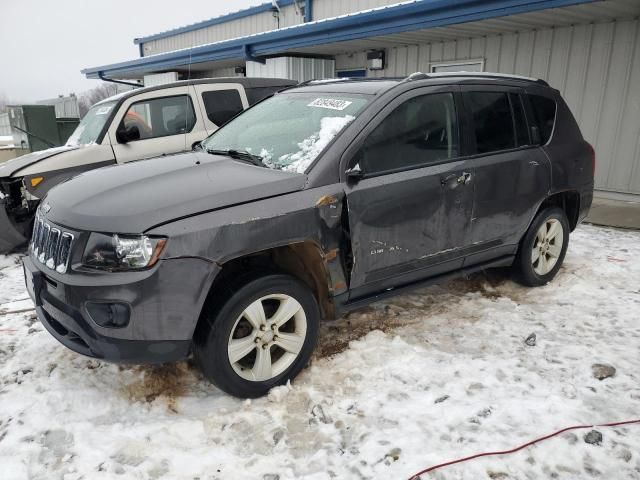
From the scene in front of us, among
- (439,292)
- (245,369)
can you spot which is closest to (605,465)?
(245,369)

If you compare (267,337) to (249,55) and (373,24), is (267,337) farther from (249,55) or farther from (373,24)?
(249,55)

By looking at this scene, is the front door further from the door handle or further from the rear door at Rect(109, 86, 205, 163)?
the rear door at Rect(109, 86, 205, 163)

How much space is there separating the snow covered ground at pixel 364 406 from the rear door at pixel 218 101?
3746 millimetres

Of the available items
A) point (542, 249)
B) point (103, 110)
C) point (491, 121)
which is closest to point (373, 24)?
point (103, 110)

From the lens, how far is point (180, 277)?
8.43 ft

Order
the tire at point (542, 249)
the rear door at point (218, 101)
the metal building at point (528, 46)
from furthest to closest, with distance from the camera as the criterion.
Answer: the metal building at point (528, 46), the rear door at point (218, 101), the tire at point (542, 249)

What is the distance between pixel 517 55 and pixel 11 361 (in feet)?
28.0

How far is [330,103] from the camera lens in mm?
3555

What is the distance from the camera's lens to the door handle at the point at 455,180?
3.57 meters

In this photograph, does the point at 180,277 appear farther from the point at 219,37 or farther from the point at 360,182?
the point at 219,37

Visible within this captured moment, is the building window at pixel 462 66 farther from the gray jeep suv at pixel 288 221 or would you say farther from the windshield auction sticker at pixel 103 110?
the windshield auction sticker at pixel 103 110

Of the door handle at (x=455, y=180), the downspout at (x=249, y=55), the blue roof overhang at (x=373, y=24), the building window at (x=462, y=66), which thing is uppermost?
the blue roof overhang at (x=373, y=24)

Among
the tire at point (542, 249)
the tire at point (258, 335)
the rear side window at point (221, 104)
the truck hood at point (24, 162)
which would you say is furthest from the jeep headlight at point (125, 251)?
the rear side window at point (221, 104)

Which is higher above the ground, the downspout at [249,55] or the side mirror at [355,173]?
the downspout at [249,55]
